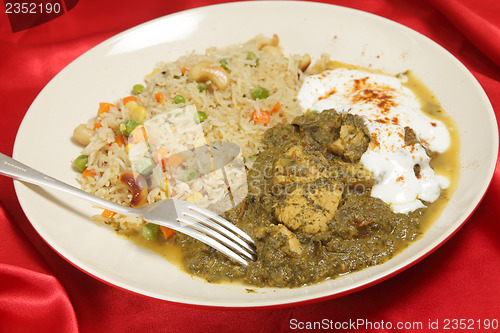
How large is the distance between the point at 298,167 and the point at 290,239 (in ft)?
2.77

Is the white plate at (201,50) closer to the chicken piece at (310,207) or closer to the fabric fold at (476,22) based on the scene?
the chicken piece at (310,207)

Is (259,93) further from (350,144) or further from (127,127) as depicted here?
(127,127)

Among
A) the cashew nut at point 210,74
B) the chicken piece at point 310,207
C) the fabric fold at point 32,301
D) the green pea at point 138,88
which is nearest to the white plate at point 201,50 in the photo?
the green pea at point 138,88

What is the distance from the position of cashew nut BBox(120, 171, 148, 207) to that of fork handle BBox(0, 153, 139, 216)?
0.36 metres

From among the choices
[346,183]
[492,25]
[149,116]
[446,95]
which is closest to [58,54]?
[149,116]

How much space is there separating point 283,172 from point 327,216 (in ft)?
2.20

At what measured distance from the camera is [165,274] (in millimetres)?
4102

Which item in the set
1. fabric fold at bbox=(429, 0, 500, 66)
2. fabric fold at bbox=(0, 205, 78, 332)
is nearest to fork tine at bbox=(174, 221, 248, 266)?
fabric fold at bbox=(0, 205, 78, 332)

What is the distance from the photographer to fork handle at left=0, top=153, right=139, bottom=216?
4.28m

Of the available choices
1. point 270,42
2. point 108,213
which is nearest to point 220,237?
point 108,213

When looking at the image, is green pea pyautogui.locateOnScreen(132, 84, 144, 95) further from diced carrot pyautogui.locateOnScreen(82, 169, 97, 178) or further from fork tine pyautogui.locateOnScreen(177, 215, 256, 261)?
fork tine pyautogui.locateOnScreen(177, 215, 256, 261)

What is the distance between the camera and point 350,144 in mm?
4812

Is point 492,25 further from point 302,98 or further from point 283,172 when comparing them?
point 283,172

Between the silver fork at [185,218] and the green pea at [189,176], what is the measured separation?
54cm
